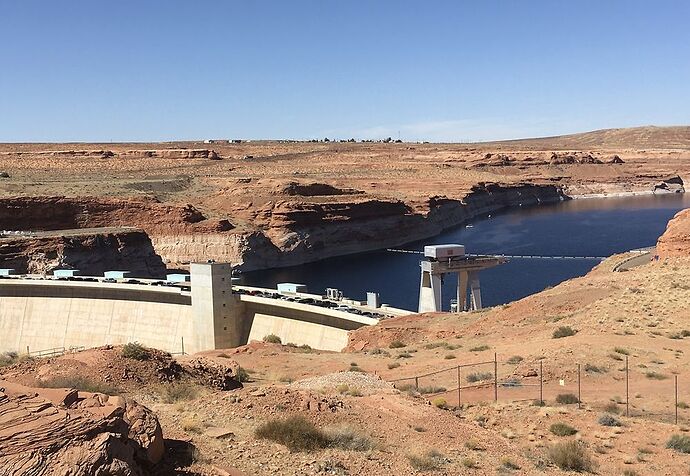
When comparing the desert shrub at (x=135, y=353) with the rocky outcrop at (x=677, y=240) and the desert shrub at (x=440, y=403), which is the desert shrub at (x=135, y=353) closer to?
the desert shrub at (x=440, y=403)

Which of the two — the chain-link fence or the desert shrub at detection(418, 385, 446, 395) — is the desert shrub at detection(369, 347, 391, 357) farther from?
the desert shrub at detection(418, 385, 446, 395)

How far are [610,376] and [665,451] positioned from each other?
6212 mm

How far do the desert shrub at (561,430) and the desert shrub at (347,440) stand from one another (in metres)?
4.76

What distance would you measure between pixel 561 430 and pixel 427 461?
4.73 metres

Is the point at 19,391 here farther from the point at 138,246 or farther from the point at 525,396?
the point at 138,246

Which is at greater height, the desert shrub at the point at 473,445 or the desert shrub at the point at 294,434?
the desert shrub at the point at 294,434

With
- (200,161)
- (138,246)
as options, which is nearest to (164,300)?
(138,246)

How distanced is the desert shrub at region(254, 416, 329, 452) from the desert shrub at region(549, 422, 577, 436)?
5565mm

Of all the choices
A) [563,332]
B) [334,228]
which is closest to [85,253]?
[334,228]

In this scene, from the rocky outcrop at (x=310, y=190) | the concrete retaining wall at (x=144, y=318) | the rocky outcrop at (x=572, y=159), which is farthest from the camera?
the rocky outcrop at (x=572, y=159)

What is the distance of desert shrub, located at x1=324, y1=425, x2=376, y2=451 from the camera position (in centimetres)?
1143

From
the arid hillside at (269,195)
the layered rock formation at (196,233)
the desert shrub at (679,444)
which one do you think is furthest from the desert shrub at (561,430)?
the arid hillside at (269,195)

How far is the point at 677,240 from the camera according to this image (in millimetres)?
41219

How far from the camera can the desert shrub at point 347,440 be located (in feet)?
37.5
